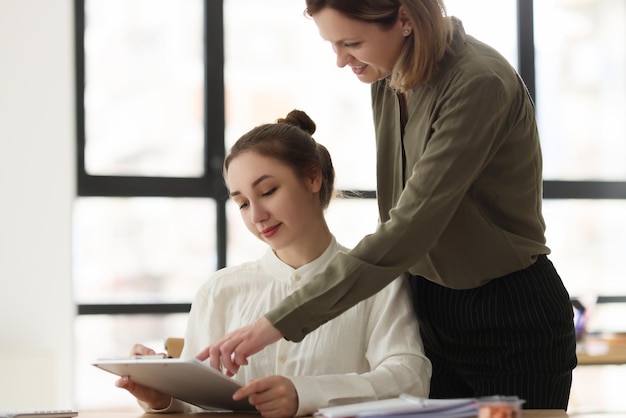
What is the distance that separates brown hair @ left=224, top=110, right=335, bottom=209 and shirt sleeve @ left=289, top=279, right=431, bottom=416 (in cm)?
30

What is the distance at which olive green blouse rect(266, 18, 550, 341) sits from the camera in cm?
150

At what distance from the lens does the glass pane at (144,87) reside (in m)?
4.07

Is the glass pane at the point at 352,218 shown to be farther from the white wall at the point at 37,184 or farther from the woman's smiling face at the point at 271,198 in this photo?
the woman's smiling face at the point at 271,198

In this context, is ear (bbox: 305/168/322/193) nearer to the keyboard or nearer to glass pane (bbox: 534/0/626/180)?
the keyboard

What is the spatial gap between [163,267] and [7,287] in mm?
711

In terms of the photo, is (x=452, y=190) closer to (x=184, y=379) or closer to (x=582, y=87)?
(x=184, y=379)

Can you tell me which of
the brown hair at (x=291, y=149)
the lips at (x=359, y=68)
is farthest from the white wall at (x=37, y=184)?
the lips at (x=359, y=68)

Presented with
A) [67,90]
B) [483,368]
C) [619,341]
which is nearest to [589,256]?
[619,341]

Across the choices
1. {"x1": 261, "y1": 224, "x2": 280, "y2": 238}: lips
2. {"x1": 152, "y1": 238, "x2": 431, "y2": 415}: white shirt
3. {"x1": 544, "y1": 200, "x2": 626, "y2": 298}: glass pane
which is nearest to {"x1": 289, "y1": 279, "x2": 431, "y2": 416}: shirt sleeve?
{"x1": 152, "y1": 238, "x2": 431, "y2": 415}: white shirt

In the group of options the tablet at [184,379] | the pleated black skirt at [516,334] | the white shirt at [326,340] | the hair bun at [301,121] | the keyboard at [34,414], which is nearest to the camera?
the tablet at [184,379]

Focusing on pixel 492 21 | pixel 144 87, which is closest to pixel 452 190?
pixel 144 87

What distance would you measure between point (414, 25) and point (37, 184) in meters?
2.50

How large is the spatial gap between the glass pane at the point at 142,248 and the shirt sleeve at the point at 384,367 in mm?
2383

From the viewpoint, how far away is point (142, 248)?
4.09 meters
